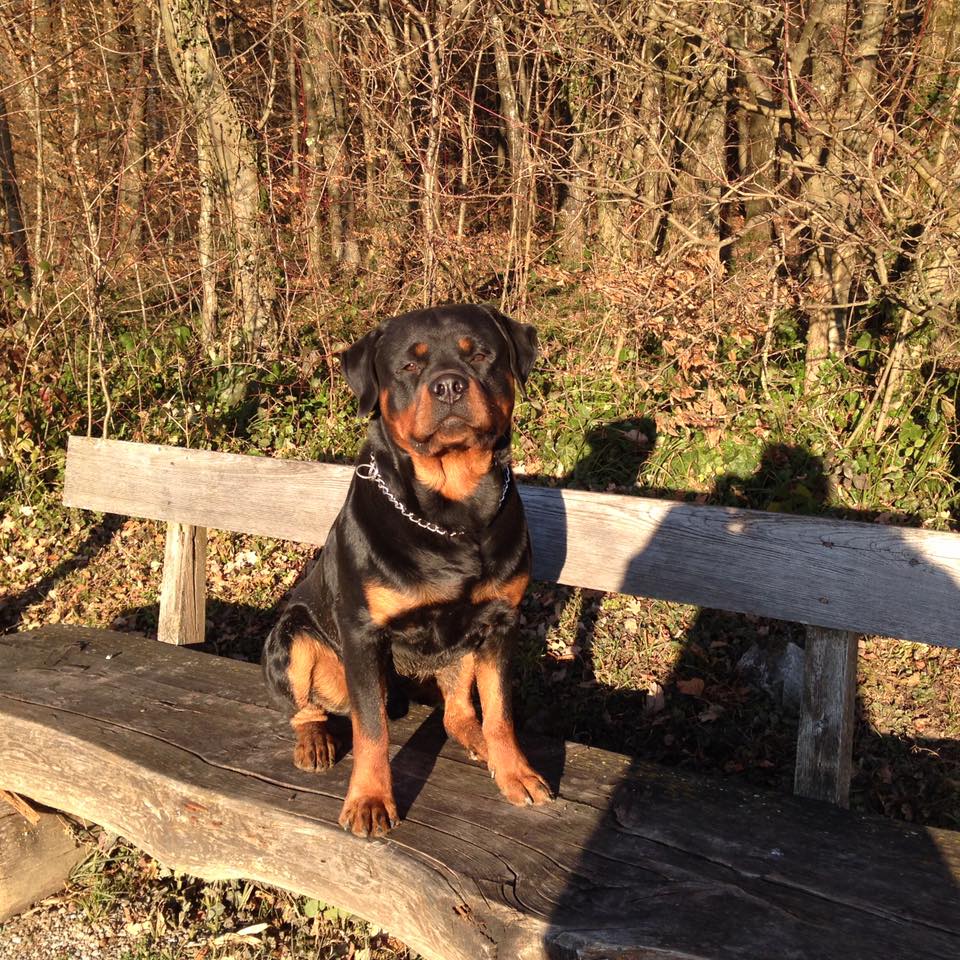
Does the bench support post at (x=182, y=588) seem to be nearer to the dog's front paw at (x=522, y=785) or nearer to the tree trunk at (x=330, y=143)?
the dog's front paw at (x=522, y=785)

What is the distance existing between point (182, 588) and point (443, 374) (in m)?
2.56

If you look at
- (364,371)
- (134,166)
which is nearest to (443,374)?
(364,371)

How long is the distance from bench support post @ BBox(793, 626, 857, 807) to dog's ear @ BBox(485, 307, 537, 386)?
4.24 ft

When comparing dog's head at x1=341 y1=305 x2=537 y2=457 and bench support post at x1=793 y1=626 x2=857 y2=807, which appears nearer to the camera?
dog's head at x1=341 y1=305 x2=537 y2=457

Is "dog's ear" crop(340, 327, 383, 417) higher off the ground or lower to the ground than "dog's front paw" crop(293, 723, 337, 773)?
higher

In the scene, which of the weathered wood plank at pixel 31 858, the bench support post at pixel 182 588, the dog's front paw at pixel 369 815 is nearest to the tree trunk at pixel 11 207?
the bench support post at pixel 182 588

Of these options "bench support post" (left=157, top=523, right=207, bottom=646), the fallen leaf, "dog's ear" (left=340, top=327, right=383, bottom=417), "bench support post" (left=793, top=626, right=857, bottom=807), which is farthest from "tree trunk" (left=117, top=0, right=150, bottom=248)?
"bench support post" (left=793, top=626, right=857, bottom=807)

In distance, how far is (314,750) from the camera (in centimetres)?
303

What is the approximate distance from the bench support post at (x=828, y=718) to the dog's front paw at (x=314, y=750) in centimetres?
151

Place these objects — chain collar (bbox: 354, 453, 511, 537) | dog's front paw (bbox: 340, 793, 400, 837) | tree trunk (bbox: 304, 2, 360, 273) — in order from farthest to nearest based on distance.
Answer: tree trunk (bbox: 304, 2, 360, 273) < chain collar (bbox: 354, 453, 511, 537) < dog's front paw (bbox: 340, 793, 400, 837)

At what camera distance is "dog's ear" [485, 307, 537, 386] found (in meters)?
3.04

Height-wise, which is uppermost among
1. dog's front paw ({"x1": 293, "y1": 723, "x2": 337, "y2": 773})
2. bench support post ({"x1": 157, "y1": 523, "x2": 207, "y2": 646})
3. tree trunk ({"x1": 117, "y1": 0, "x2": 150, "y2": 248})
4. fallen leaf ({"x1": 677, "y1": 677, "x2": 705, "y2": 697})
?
tree trunk ({"x1": 117, "y1": 0, "x2": 150, "y2": 248})

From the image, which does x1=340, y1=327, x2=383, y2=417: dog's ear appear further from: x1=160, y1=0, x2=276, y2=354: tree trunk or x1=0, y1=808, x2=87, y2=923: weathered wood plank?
x1=160, y1=0, x2=276, y2=354: tree trunk

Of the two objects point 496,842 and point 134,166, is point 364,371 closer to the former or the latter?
point 496,842
